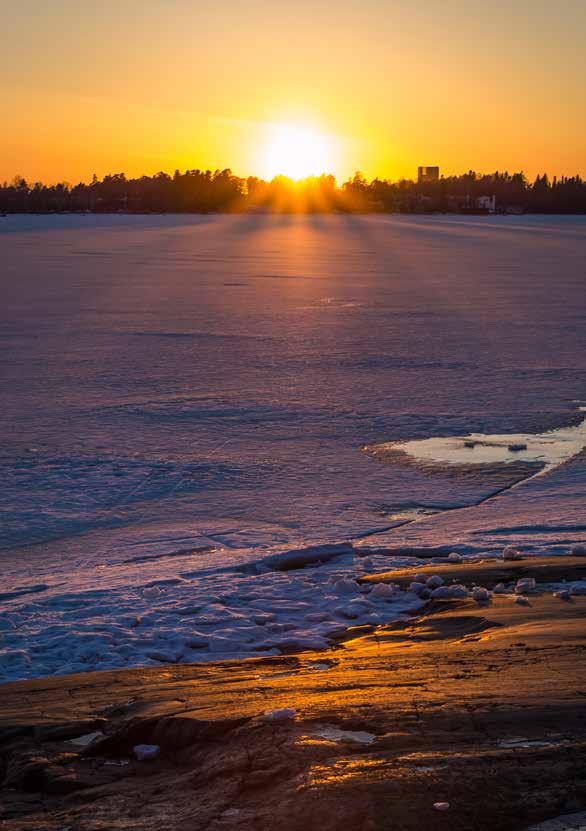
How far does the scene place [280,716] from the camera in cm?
275

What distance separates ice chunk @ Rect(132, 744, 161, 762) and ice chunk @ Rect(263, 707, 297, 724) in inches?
11.8

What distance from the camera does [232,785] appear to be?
2.46m

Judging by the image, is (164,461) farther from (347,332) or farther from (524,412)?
(347,332)

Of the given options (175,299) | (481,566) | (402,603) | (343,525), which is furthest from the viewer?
(175,299)

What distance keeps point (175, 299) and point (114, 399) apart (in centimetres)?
863

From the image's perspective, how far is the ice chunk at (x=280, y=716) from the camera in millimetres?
2738

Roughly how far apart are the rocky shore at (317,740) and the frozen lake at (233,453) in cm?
54

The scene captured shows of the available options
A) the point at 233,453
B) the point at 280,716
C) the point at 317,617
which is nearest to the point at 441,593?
the point at 317,617

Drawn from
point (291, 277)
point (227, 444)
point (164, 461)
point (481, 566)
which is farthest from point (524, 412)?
point (291, 277)

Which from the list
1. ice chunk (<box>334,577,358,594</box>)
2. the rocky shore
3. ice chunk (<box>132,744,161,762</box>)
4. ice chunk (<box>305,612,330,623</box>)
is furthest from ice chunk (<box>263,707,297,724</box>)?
ice chunk (<box>334,577,358,594</box>)

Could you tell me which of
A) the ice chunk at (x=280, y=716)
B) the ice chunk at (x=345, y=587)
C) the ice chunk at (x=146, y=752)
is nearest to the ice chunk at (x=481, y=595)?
the ice chunk at (x=345, y=587)

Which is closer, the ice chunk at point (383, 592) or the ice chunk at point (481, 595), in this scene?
the ice chunk at point (481, 595)

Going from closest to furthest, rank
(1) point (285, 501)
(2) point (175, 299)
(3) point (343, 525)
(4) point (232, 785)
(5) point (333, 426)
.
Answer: (4) point (232, 785)
(3) point (343, 525)
(1) point (285, 501)
(5) point (333, 426)
(2) point (175, 299)

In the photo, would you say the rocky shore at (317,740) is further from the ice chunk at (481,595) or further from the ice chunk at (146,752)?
the ice chunk at (481,595)
